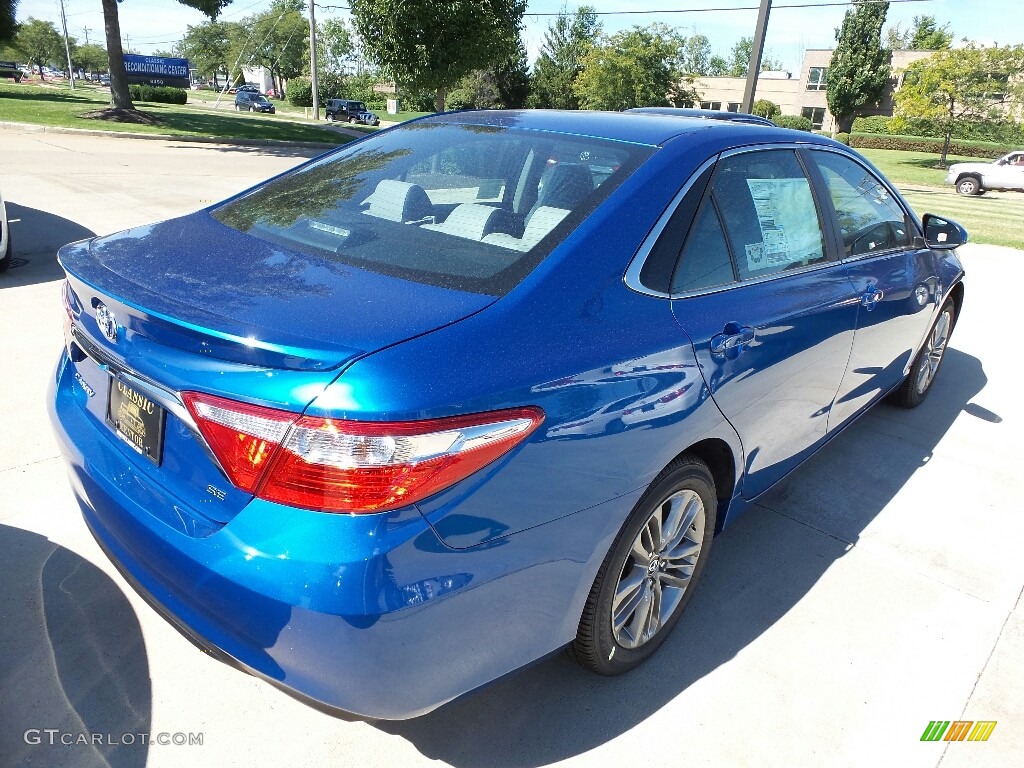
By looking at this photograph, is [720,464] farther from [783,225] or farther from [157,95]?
[157,95]

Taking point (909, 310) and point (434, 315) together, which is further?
point (909, 310)

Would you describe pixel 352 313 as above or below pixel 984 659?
above

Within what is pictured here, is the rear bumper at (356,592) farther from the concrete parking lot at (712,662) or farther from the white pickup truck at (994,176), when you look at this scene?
the white pickup truck at (994,176)

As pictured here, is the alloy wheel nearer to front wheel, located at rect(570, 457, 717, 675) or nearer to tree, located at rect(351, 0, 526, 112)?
front wheel, located at rect(570, 457, 717, 675)

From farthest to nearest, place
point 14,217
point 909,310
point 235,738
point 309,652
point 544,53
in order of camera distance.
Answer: point 544,53
point 14,217
point 909,310
point 235,738
point 309,652

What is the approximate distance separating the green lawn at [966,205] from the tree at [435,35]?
9390mm

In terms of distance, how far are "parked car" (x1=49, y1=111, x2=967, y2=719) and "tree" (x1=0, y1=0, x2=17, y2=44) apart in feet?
116

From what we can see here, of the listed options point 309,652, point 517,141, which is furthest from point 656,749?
point 517,141

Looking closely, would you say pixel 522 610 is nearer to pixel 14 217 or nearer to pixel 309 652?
pixel 309 652

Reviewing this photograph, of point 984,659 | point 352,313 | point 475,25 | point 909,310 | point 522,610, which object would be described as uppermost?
point 475,25

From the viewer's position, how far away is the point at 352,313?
1.72 meters

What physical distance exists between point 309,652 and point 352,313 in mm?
744

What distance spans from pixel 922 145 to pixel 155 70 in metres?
61.8

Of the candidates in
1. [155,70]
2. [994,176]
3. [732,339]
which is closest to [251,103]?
[155,70]
